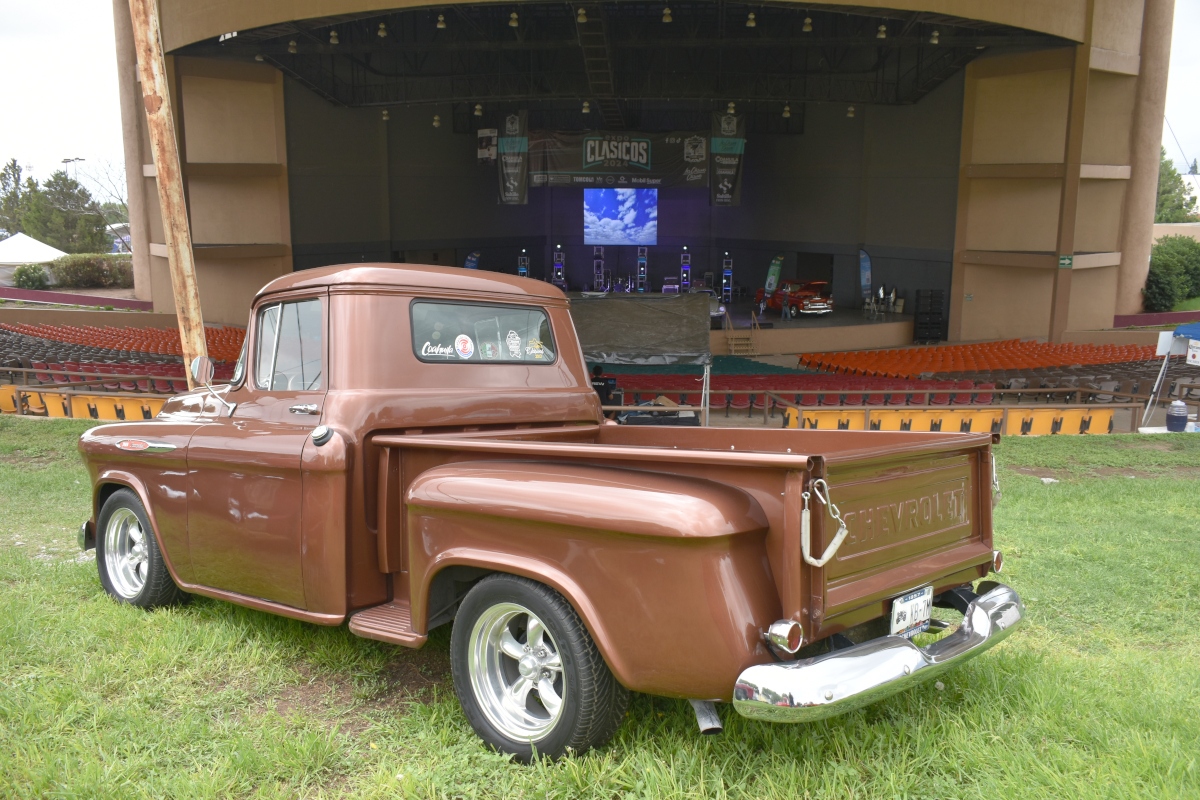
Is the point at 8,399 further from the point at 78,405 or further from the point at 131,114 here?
the point at 131,114

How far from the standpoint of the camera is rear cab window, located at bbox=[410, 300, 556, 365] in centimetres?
456

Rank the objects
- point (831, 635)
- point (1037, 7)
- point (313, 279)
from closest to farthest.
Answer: point (831, 635)
point (313, 279)
point (1037, 7)

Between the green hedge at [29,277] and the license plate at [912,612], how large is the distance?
54192 mm

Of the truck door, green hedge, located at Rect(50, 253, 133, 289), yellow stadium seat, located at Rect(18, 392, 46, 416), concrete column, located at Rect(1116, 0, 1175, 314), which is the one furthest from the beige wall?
green hedge, located at Rect(50, 253, 133, 289)

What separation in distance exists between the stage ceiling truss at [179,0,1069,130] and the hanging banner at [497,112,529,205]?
4.34ft

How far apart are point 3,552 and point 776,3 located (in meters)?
19.4

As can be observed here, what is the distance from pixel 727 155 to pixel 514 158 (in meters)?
8.11

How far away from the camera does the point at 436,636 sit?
4.76 m

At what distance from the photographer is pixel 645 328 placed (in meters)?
11.9

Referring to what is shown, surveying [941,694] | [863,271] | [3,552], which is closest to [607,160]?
[863,271]

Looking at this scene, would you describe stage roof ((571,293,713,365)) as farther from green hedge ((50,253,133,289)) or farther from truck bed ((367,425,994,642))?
green hedge ((50,253,133,289))

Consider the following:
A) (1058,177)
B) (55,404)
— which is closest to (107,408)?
(55,404)

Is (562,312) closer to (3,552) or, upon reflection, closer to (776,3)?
(3,552)

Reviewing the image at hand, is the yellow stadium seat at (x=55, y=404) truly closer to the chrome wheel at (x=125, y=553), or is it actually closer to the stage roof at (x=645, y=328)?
the stage roof at (x=645, y=328)
